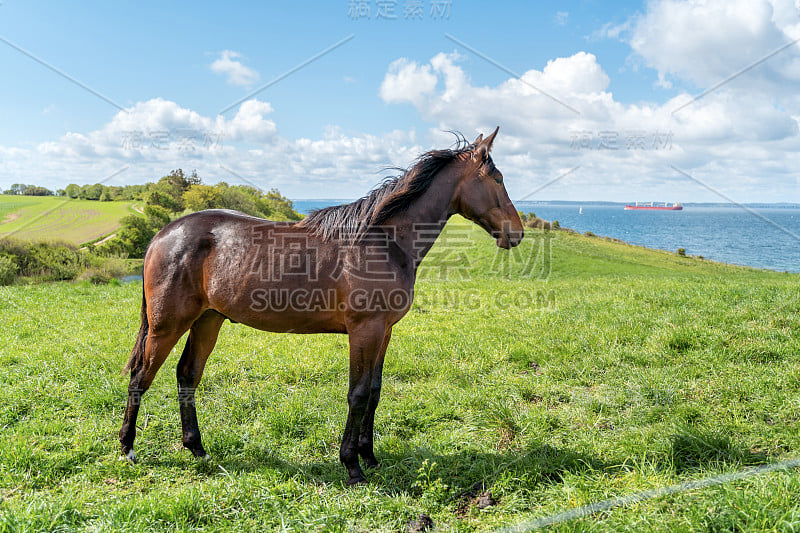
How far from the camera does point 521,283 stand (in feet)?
41.1

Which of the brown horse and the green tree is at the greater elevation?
the green tree

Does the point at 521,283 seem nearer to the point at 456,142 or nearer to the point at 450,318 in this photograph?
the point at 450,318

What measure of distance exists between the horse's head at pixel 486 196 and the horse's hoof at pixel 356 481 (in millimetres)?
2441

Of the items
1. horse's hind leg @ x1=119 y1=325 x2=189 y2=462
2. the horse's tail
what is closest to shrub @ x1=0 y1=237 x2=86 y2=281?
the horse's tail

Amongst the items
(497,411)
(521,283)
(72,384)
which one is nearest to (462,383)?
(497,411)

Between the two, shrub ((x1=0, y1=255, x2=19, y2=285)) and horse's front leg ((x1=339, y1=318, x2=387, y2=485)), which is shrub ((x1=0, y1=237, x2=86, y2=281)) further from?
horse's front leg ((x1=339, y1=318, x2=387, y2=485))

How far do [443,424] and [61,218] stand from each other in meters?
20.2

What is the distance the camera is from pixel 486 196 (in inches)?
152

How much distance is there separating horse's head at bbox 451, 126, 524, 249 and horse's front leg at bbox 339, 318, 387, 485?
1.34m

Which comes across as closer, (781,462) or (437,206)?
(781,462)

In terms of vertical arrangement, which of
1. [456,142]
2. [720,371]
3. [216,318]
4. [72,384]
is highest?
[456,142]

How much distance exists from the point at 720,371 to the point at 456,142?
445cm

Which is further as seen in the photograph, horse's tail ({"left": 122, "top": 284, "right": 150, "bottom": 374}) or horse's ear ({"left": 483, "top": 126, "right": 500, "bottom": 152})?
horse's tail ({"left": 122, "top": 284, "right": 150, "bottom": 374})

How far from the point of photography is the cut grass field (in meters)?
3.04
